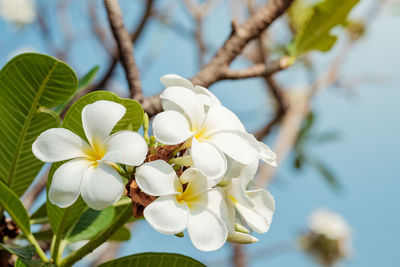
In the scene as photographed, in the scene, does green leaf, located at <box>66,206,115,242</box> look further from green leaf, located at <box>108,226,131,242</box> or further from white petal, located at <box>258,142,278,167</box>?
white petal, located at <box>258,142,278,167</box>

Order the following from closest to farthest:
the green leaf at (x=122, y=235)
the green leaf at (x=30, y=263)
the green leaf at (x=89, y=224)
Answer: the green leaf at (x=30, y=263)
the green leaf at (x=89, y=224)
the green leaf at (x=122, y=235)

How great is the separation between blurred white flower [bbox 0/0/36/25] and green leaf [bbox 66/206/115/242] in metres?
3.51

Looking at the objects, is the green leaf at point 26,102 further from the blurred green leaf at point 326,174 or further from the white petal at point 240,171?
the blurred green leaf at point 326,174

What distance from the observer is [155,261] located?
605 millimetres

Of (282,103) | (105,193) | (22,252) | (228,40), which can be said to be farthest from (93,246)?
(282,103)

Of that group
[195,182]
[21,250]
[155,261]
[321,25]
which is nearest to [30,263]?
[21,250]

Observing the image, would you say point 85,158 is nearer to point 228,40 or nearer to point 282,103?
point 228,40

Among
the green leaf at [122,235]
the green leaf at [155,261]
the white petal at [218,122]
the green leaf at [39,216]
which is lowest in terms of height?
the green leaf at [122,235]

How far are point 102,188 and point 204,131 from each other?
16 centimetres

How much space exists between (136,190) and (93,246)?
7.0 inches

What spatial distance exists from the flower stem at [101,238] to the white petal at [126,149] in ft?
0.42

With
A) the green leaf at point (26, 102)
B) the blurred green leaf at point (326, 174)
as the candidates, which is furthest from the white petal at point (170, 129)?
the blurred green leaf at point (326, 174)

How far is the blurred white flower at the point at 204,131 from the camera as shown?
50cm

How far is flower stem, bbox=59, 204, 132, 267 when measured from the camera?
611mm
